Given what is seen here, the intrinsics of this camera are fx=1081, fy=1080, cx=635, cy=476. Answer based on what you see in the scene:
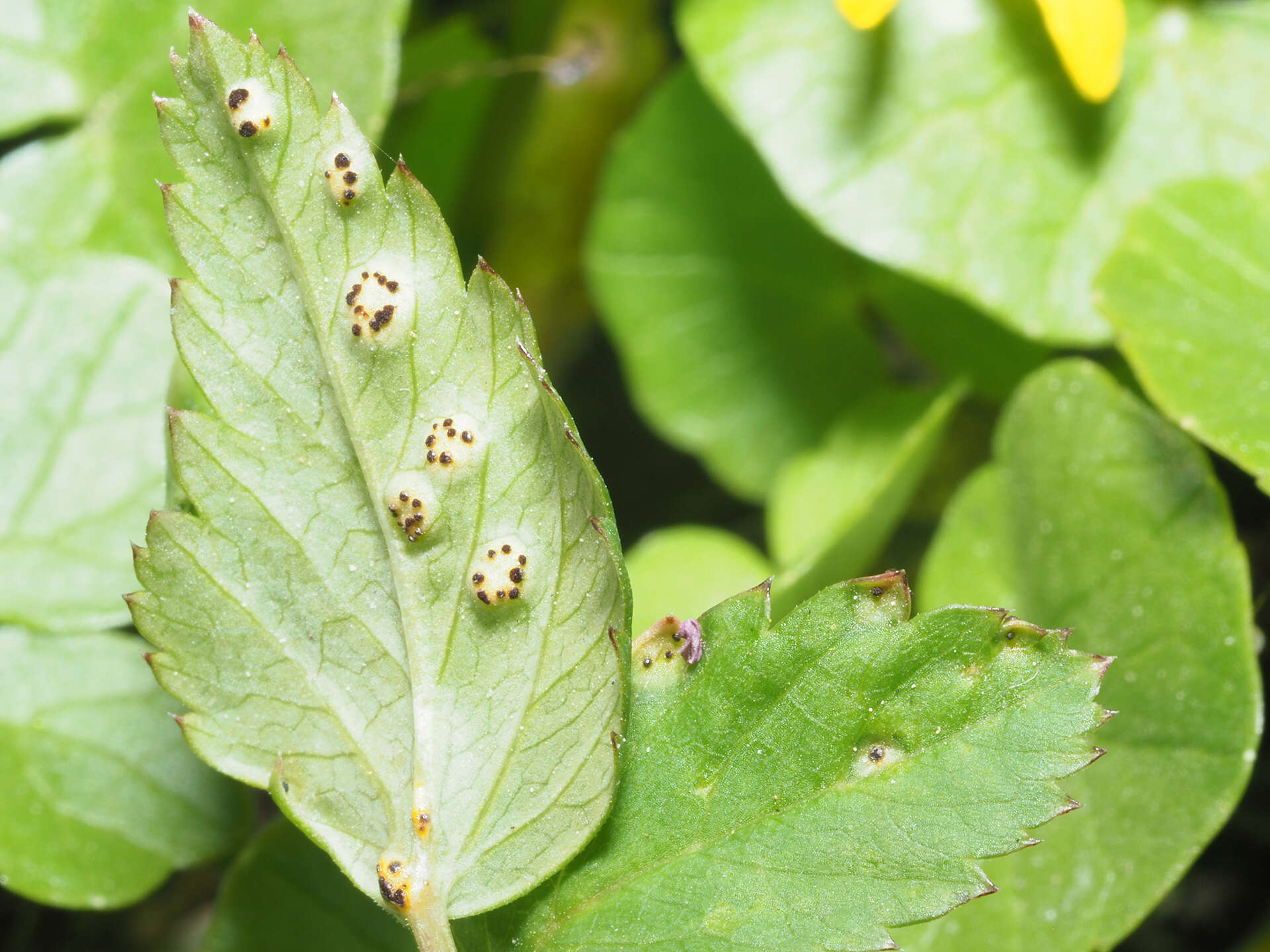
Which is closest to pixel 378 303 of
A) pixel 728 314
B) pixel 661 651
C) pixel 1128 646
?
pixel 661 651

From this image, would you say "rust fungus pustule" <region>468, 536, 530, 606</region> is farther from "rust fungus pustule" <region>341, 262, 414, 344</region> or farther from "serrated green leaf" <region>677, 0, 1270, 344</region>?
"serrated green leaf" <region>677, 0, 1270, 344</region>

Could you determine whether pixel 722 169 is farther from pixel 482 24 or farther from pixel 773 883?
pixel 773 883

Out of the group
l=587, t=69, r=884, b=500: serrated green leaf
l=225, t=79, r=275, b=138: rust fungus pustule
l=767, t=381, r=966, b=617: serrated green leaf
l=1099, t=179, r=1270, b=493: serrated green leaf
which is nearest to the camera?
l=225, t=79, r=275, b=138: rust fungus pustule

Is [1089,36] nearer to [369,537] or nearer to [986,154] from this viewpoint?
[986,154]

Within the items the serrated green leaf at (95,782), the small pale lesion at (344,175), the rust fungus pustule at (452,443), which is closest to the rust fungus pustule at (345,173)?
the small pale lesion at (344,175)

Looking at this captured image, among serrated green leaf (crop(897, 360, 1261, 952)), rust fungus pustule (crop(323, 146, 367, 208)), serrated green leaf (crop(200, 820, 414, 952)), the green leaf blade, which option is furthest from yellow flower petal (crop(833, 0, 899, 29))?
serrated green leaf (crop(200, 820, 414, 952))

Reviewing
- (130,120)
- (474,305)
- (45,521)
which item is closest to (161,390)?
(45,521)

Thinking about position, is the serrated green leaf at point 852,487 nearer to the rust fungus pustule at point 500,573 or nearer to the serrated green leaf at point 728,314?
the serrated green leaf at point 728,314
